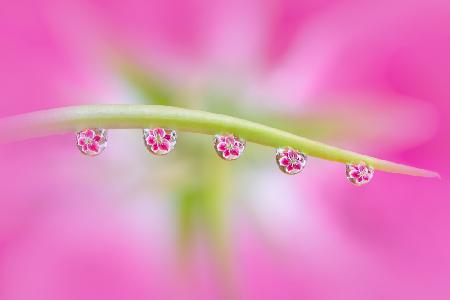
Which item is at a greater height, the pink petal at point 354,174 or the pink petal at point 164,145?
the pink petal at point 164,145

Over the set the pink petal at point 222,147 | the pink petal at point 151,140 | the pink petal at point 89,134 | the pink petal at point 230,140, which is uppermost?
the pink petal at point 89,134

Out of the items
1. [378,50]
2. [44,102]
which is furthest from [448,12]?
[44,102]

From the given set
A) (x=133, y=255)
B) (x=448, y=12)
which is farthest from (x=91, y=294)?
(x=448, y=12)

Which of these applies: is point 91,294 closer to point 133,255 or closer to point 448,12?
point 133,255

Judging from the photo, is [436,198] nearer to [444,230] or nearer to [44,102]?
[444,230]
